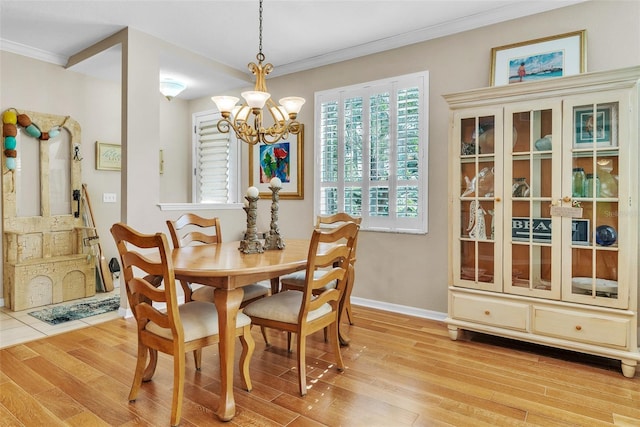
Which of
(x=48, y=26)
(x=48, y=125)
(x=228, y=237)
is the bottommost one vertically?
(x=228, y=237)

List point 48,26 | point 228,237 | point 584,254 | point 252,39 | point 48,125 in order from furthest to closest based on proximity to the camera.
A: point 228,237, point 48,125, point 252,39, point 48,26, point 584,254

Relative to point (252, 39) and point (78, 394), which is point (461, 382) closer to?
point (78, 394)

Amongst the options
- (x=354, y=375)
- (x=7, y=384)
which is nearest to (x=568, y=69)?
(x=354, y=375)

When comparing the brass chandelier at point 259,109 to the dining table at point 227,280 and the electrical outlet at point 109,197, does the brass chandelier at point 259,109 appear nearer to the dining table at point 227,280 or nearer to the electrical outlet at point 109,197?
the dining table at point 227,280

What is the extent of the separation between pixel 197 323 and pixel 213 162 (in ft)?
11.7

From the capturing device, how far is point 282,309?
2.18 m

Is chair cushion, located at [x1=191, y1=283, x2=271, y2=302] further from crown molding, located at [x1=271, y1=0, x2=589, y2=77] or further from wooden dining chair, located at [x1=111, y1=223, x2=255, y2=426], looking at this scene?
crown molding, located at [x1=271, y1=0, x2=589, y2=77]

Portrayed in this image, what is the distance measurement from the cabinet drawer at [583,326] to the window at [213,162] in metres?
3.59

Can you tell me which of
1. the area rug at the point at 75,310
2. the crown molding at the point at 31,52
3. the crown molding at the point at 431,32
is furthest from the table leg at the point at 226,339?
the crown molding at the point at 31,52

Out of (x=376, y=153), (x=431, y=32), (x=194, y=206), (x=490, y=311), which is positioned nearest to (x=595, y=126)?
(x=490, y=311)

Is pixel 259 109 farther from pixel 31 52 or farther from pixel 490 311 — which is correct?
pixel 31 52

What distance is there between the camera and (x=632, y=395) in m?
2.13

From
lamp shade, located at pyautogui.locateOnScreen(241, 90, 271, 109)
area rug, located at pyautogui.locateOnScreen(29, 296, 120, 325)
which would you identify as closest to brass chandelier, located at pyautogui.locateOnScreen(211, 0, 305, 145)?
lamp shade, located at pyautogui.locateOnScreen(241, 90, 271, 109)

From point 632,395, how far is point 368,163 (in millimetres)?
2600
